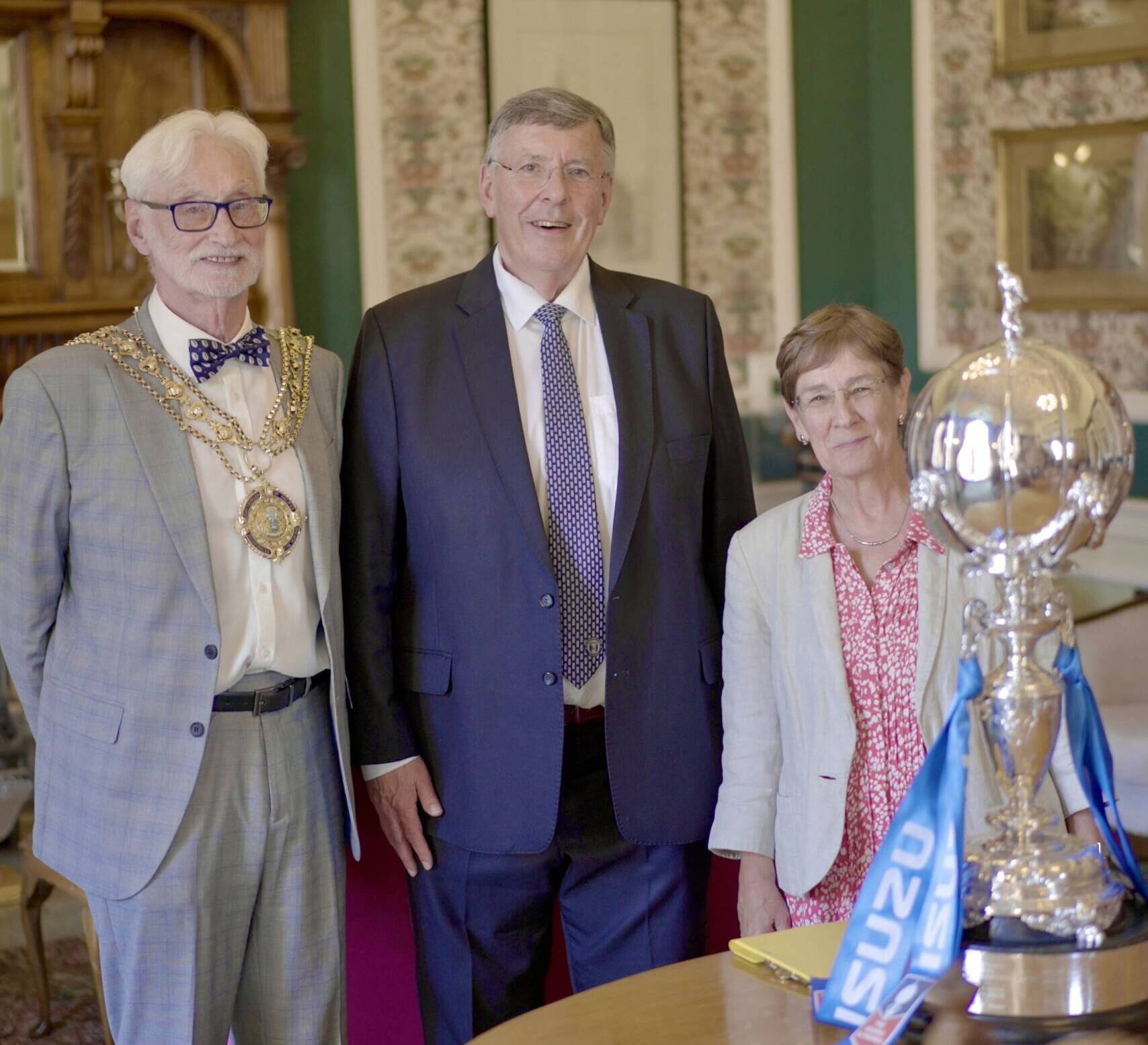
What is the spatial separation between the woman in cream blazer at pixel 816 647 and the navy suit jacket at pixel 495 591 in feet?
0.46

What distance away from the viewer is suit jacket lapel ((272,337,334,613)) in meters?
2.11

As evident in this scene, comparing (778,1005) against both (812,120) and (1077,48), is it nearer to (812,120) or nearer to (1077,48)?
(1077,48)

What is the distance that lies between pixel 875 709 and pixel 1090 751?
1.61 ft

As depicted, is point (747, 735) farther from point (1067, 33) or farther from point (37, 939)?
point (1067, 33)

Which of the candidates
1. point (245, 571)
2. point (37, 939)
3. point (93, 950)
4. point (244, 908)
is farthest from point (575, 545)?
point (37, 939)

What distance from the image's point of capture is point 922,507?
1.36 metres

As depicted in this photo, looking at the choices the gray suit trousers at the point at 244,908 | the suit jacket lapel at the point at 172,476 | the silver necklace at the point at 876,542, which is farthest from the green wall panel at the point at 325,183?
the silver necklace at the point at 876,542

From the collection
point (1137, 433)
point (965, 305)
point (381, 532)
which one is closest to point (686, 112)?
point (965, 305)

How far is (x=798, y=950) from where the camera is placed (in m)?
1.63

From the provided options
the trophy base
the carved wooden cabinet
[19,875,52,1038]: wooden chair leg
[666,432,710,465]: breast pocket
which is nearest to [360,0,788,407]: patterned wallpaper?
the carved wooden cabinet

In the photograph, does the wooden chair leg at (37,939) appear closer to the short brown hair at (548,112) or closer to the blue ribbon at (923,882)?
the short brown hair at (548,112)

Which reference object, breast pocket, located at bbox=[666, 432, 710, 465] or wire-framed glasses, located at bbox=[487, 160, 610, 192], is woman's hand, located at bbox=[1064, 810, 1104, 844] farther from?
wire-framed glasses, located at bbox=[487, 160, 610, 192]

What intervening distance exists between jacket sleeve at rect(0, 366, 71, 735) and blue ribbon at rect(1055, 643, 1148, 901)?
1280 mm

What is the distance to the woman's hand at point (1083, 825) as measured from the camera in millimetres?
1877
